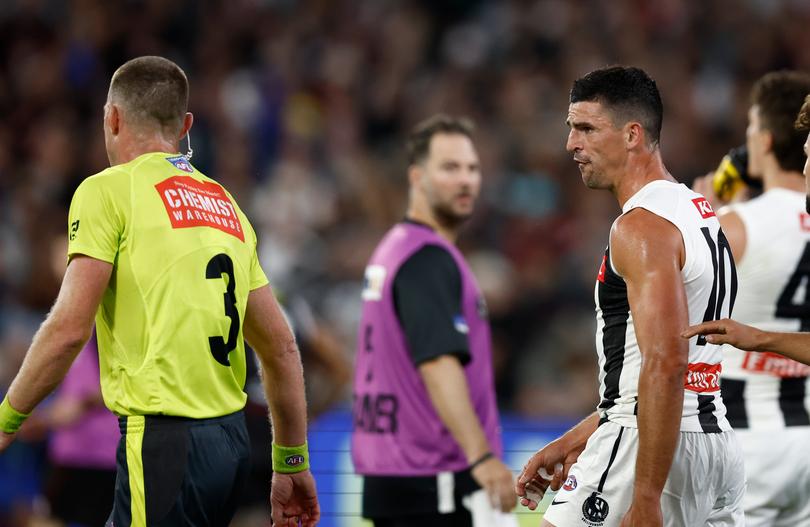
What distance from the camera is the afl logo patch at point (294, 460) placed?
4977 millimetres

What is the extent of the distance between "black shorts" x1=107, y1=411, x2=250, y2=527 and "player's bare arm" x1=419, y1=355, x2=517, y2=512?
1.71 meters

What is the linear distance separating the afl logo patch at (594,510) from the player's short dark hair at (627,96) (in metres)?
1.37

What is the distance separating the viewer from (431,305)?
6277 mm

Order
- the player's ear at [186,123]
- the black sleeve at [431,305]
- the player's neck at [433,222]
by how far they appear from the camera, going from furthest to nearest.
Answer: the player's neck at [433,222] → the black sleeve at [431,305] → the player's ear at [186,123]

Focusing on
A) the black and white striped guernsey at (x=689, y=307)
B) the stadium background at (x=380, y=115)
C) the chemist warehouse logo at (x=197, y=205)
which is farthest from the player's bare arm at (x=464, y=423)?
the stadium background at (x=380, y=115)

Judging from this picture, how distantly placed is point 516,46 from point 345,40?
79.1 inches

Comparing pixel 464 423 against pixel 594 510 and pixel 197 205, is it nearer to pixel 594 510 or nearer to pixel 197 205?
pixel 594 510

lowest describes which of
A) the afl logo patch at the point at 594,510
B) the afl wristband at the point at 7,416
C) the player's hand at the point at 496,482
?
the player's hand at the point at 496,482

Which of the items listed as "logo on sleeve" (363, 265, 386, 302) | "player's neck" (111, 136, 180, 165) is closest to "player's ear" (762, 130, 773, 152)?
"logo on sleeve" (363, 265, 386, 302)

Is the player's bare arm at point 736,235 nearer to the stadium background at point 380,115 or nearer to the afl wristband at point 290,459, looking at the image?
the afl wristband at point 290,459

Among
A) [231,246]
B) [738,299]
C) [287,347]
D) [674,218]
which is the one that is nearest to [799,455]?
[738,299]

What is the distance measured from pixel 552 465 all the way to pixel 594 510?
0.46 meters

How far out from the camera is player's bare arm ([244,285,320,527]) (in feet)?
15.9

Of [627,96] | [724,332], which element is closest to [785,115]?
[627,96]
